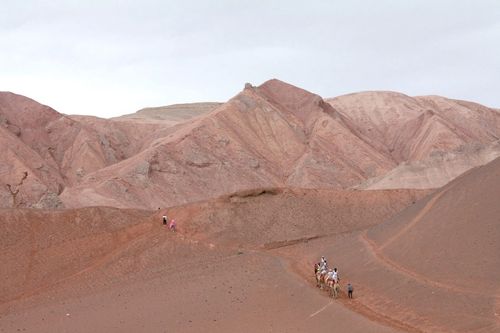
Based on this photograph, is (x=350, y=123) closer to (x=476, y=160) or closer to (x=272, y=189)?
(x=476, y=160)

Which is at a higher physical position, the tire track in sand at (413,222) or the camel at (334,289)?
the tire track in sand at (413,222)

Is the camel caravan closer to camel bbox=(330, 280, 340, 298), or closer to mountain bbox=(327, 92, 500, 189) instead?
camel bbox=(330, 280, 340, 298)

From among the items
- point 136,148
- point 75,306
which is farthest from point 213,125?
point 75,306

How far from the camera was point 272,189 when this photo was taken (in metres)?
43.1

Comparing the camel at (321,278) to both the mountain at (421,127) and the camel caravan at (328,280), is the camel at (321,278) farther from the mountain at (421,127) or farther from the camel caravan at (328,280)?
the mountain at (421,127)

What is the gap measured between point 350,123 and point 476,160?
1284 inches

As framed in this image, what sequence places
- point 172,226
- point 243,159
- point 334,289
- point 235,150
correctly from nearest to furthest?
point 334,289, point 172,226, point 243,159, point 235,150

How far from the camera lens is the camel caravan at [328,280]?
75.6 ft

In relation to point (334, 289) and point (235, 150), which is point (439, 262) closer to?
point (334, 289)

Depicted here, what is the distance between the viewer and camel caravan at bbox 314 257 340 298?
907 inches

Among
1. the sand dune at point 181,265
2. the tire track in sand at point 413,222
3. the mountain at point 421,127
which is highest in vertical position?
the mountain at point 421,127

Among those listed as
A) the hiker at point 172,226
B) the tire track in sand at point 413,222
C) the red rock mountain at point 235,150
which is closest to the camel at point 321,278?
the tire track in sand at point 413,222

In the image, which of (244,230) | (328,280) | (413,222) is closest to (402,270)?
(328,280)

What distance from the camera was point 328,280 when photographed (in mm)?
23844
